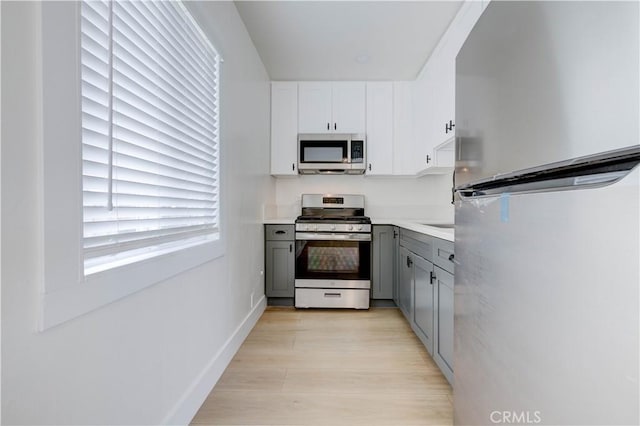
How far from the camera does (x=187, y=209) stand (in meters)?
1.59

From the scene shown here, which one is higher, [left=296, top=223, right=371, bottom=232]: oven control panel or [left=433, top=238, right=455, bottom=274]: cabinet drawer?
[left=296, top=223, right=371, bottom=232]: oven control panel

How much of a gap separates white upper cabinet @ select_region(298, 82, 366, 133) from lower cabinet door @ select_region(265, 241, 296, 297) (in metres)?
1.35

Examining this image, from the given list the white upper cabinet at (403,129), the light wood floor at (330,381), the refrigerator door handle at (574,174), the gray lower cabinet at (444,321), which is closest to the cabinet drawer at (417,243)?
the gray lower cabinet at (444,321)

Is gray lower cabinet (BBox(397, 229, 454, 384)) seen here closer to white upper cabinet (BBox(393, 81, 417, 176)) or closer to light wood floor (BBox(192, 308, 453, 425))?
light wood floor (BBox(192, 308, 453, 425))

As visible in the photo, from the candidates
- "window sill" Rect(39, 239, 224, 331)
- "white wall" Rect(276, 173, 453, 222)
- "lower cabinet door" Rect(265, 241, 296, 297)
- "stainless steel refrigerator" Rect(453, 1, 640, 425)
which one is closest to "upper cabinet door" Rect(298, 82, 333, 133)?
"white wall" Rect(276, 173, 453, 222)

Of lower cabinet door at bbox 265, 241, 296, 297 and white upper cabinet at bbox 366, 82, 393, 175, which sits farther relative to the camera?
white upper cabinet at bbox 366, 82, 393, 175

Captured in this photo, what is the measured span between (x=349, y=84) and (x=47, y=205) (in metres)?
3.33

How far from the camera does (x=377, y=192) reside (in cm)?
401

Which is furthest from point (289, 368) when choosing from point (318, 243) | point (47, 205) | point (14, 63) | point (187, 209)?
point (14, 63)

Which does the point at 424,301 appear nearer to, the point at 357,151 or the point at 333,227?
the point at 333,227

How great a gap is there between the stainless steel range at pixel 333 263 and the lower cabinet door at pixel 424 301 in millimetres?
837

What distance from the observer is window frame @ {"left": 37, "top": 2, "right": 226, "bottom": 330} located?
0.75 meters

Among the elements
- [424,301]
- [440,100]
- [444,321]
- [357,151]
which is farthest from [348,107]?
[444,321]

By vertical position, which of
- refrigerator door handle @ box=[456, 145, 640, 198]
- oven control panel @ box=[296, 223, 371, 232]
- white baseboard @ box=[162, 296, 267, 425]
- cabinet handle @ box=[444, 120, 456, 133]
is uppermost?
cabinet handle @ box=[444, 120, 456, 133]
